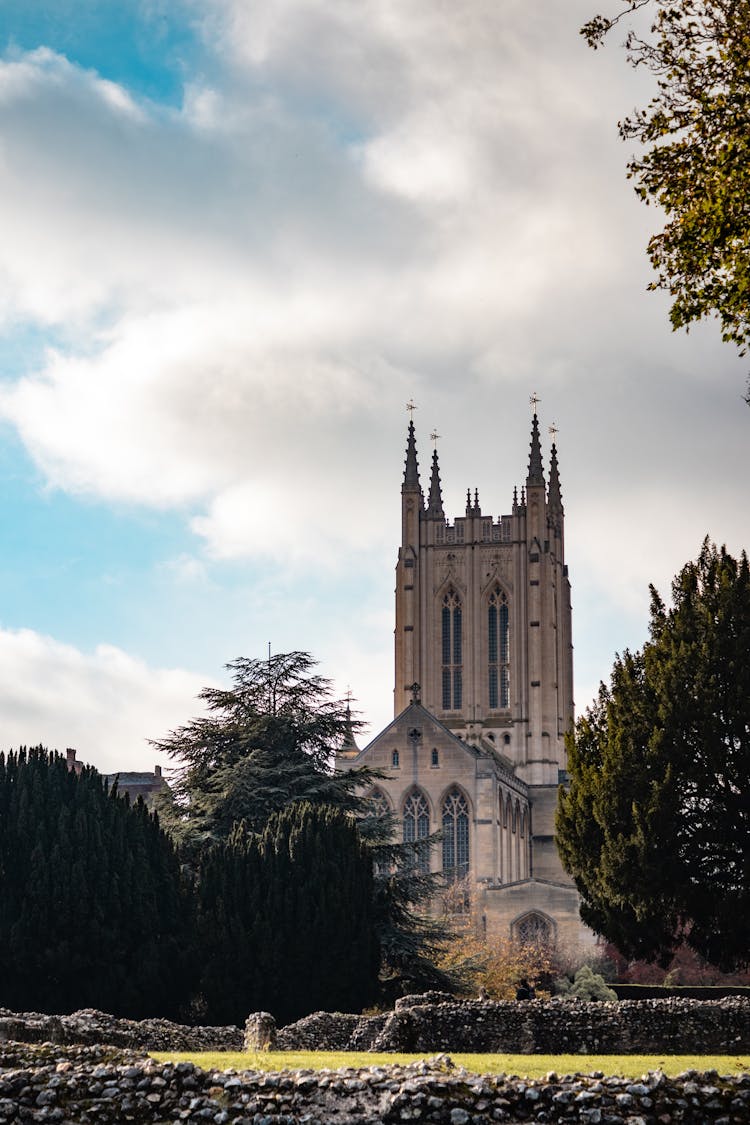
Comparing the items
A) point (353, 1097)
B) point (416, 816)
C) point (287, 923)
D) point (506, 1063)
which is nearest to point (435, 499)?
point (416, 816)

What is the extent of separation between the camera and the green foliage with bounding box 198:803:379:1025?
32.2 metres

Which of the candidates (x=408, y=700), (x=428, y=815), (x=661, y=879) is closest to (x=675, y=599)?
(x=661, y=879)

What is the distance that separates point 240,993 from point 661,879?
9.58 m

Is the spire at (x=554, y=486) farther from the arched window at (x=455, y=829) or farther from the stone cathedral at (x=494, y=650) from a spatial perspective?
the arched window at (x=455, y=829)

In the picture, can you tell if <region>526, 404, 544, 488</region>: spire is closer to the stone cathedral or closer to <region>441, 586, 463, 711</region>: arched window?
the stone cathedral

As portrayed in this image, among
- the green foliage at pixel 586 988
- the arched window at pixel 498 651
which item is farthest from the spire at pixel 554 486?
the green foliage at pixel 586 988

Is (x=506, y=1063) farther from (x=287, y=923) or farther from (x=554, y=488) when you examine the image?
(x=554, y=488)

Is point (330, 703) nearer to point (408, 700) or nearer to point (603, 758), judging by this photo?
point (603, 758)

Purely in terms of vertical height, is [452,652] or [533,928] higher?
[452,652]

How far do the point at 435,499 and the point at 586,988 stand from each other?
53669 millimetres

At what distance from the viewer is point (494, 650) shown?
92.3 m

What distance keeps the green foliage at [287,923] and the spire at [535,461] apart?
62.3 meters

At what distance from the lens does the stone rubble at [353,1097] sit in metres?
14.0

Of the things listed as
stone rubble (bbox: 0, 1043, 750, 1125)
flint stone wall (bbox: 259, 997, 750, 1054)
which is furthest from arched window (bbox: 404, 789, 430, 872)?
stone rubble (bbox: 0, 1043, 750, 1125)
